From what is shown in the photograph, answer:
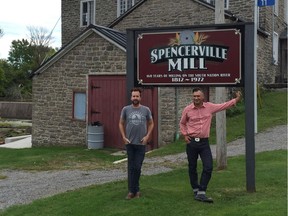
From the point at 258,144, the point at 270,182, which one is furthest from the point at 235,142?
the point at 270,182

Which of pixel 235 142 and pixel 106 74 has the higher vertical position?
pixel 106 74

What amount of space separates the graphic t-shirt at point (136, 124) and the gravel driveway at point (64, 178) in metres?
2.55

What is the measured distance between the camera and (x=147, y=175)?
10.4 metres

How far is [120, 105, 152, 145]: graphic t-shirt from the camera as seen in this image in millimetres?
7434

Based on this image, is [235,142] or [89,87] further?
[89,87]

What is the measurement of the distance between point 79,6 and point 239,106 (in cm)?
1861

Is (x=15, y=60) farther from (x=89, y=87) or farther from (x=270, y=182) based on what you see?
(x=270, y=182)

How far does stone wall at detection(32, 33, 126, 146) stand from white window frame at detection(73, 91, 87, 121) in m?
0.16

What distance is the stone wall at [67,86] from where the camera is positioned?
17.8 m

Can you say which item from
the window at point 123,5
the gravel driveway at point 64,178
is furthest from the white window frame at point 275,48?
the gravel driveway at point 64,178

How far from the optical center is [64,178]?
1107cm

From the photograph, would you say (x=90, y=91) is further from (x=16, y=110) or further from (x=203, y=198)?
(x=16, y=110)

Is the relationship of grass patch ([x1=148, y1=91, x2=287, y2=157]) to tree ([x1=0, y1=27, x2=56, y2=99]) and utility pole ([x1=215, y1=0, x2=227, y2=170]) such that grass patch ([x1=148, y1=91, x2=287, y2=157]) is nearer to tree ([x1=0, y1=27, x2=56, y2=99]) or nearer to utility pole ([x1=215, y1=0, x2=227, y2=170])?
utility pole ([x1=215, y1=0, x2=227, y2=170])

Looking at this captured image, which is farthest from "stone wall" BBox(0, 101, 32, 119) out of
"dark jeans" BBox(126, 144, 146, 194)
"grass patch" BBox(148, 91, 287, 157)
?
"dark jeans" BBox(126, 144, 146, 194)
